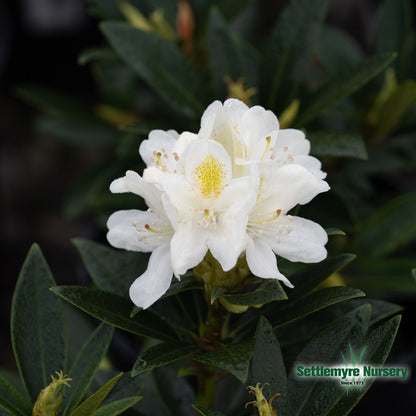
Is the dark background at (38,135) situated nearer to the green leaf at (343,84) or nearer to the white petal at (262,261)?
the green leaf at (343,84)

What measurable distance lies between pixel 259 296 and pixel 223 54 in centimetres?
67

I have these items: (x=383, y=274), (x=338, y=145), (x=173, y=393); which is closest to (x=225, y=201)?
(x=338, y=145)

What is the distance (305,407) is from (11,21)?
239 cm

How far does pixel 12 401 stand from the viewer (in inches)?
32.2

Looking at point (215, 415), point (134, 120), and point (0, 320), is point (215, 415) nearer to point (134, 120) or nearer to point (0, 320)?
point (134, 120)

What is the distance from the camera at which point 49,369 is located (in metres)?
0.91

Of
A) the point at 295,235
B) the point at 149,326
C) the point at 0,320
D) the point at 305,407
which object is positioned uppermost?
the point at 295,235

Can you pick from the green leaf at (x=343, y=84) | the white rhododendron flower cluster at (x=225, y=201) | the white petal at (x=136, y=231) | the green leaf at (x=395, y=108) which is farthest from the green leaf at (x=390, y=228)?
the white petal at (x=136, y=231)

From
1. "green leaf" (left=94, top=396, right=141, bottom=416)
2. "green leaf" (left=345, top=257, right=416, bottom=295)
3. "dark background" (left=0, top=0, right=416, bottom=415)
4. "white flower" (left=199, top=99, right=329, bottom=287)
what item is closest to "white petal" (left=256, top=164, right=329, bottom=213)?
"white flower" (left=199, top=99, right=329, bottom=287)

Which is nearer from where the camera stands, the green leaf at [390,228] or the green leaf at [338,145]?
the green leaf at [338,145]

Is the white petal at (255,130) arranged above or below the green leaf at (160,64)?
below

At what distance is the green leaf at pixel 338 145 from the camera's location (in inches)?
40.1

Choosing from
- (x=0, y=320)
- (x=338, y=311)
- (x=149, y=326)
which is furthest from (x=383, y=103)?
(x=0, y=320)

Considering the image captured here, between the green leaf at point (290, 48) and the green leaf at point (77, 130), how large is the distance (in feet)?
2.15
